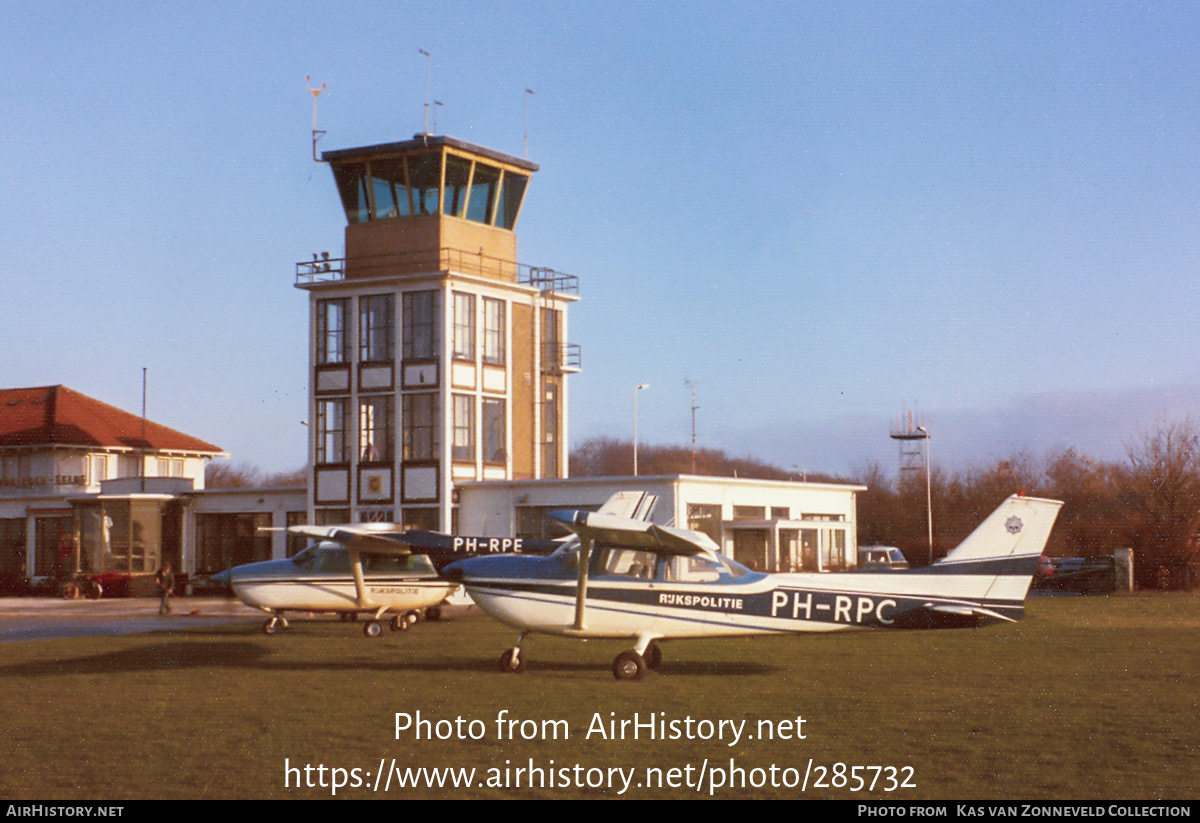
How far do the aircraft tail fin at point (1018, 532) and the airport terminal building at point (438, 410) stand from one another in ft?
62.6

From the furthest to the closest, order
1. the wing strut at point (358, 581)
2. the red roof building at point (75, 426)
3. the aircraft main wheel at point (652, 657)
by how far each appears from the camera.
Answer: the red roof building at point (75, 426)
the wing strut at point (358, 581)
the aircraft main wheel at point (652, 657)

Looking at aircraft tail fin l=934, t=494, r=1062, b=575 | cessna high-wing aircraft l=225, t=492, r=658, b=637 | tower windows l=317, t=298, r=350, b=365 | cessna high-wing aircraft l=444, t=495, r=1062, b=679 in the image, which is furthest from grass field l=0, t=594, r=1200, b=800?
tower windows l=317, t=298, r=350, b=365

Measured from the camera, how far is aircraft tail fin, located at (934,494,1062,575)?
582 inches

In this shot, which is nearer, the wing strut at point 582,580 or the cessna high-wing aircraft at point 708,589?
the cessna high-wing aircraft at point 708,589

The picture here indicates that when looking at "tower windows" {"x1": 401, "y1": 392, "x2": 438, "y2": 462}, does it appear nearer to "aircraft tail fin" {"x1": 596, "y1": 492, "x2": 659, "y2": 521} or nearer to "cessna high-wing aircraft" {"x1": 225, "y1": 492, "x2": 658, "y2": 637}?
"cessna high-wing aircraft" {"x1": 225, "y1": 492, "x2": 658, "y2": 637}

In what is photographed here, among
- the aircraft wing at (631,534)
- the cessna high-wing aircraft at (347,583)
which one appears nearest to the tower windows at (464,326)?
the cessna high-wing aircraft at (347,583)

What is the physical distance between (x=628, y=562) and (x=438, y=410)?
73.0ft

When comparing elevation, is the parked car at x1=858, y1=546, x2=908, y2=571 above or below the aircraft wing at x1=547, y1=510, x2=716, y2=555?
below

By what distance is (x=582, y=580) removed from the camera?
15391 millimetres

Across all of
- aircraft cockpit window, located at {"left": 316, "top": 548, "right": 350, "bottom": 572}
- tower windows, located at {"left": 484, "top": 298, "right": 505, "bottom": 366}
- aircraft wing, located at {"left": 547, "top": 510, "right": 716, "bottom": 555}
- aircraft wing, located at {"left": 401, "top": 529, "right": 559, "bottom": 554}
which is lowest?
aircraft cockpit window, located at {"left": 316, "top": 548, "right": 350, "bottom": 572}

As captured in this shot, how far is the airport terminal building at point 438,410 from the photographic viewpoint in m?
36.9

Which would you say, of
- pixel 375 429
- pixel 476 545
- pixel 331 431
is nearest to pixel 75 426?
pixel 331 431

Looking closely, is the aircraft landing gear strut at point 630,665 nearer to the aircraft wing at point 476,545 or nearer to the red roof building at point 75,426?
the aircraft wing at point 476,545

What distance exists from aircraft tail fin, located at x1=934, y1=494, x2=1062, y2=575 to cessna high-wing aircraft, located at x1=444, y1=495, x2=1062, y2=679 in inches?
0.5
